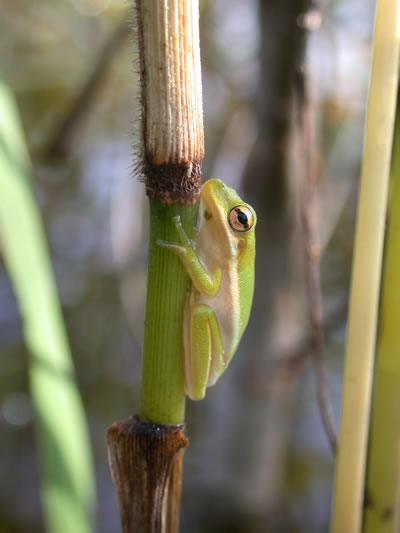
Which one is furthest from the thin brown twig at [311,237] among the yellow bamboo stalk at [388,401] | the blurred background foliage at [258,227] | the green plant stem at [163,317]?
the green plant stem at [163,317]

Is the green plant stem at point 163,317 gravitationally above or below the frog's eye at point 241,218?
below

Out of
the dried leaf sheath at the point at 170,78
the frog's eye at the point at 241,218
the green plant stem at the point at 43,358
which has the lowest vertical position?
the green plant stem at the point at 43,358

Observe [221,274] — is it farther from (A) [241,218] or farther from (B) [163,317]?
(B) [163,317]

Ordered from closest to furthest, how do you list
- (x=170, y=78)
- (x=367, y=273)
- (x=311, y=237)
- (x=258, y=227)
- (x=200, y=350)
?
(x=170, y=78), (x=367, y=273), (x=200, y=350), (x=311, y=237), (x=258, y=227)

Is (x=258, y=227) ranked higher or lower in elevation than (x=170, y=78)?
lower

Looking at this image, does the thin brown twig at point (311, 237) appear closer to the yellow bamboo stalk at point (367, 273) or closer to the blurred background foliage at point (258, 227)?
the blurred background foliage at point (258, 227)

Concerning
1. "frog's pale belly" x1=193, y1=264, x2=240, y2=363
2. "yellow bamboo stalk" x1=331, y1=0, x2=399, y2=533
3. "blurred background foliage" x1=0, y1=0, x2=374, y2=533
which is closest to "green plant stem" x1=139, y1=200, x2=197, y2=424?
"yellow bamboo stalk" x1=331, y1=0, x2=399, y2=533

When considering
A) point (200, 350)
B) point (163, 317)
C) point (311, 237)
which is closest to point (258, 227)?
point (311, 237)

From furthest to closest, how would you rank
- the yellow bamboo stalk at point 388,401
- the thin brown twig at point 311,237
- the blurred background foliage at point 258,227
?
the blurred background foliage at point 258,227 → the thin brown twig at point 311,237 → the yellow bamboo stalk at point 388,401
